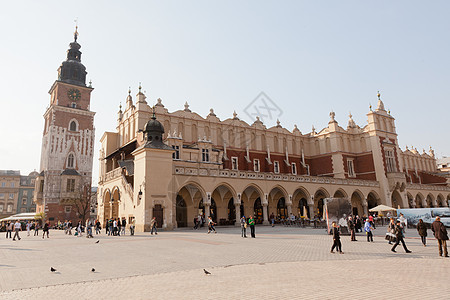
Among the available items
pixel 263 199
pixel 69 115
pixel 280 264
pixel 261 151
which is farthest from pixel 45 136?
pixel 280 264

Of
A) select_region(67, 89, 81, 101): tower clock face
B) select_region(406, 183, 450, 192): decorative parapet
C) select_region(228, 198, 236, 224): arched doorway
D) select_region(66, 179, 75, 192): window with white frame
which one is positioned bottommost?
select_region(228, 198, 236, 224): arched doorway

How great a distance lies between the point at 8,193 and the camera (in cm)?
7600

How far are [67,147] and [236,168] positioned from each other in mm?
32085

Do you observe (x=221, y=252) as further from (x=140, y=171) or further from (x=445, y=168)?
(x=445, y=168)

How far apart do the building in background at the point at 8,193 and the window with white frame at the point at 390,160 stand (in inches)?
3187

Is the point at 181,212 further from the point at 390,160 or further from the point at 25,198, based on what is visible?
the point at 25,198

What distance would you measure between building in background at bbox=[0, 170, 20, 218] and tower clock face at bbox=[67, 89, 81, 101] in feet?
108

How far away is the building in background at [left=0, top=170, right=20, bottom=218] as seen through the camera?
246 ft

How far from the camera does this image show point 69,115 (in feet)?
190

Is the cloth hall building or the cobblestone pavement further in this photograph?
the cloth hall building

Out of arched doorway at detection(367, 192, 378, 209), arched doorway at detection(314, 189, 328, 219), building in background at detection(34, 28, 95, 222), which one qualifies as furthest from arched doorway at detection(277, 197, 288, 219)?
building in background at detection(34, 28, 95, 222)

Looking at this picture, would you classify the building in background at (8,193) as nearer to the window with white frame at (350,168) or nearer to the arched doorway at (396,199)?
the window with white frame at (350,168)

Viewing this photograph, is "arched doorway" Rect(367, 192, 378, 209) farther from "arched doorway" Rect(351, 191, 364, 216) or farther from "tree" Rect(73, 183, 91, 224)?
"tree" Rect(73, 183, 91, 224)

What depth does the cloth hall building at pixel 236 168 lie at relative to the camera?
1168 inches
